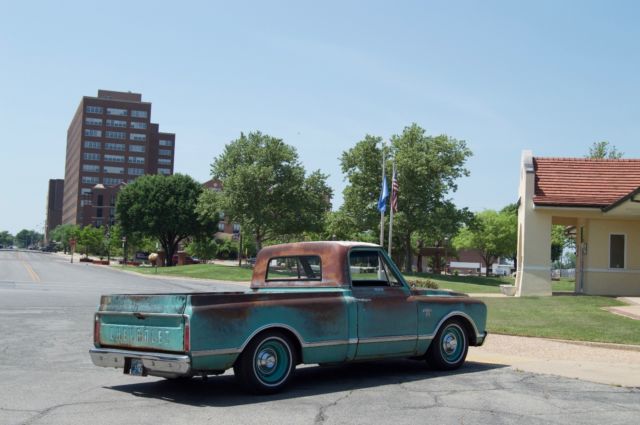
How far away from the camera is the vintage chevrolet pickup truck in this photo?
7445 millimetres

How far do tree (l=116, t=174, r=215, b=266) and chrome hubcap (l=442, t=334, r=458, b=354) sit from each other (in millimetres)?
68709

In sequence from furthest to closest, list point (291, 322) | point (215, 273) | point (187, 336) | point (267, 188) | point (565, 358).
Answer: point (267, 188) < point (215, 273) < point (565, 358) < point (291, 322) < point (187, 336)

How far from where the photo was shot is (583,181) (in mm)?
28438

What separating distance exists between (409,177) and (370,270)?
4566cm

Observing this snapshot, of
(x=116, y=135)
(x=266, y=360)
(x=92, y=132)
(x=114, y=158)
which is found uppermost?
(x=92, y=132)

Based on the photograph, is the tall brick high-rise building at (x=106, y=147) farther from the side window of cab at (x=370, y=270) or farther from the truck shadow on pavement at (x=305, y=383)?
the side window of cab at (x=370, y=270)

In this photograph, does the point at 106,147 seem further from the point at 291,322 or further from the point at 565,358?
the point at 291,322

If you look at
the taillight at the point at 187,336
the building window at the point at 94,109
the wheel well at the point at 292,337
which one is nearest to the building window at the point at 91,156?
the building window at the point at 94,109

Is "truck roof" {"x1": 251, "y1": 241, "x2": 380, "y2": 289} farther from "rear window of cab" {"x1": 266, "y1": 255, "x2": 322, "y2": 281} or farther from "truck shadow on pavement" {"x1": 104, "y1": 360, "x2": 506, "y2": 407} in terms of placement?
"truck shadow on pavement" {"x1": 104, "y1": 360, "x2": 506, "y2": 407}

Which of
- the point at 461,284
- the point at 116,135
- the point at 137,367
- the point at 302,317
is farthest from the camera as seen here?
the point at 116,135

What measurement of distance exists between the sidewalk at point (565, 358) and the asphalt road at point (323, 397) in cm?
56

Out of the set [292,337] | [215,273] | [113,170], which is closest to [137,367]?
[292,337]

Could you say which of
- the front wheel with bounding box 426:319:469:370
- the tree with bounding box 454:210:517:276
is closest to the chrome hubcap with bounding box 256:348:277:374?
the front wheel with bounding box 426:319:469:370

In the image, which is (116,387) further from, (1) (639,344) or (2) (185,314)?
(1) (639,344)
